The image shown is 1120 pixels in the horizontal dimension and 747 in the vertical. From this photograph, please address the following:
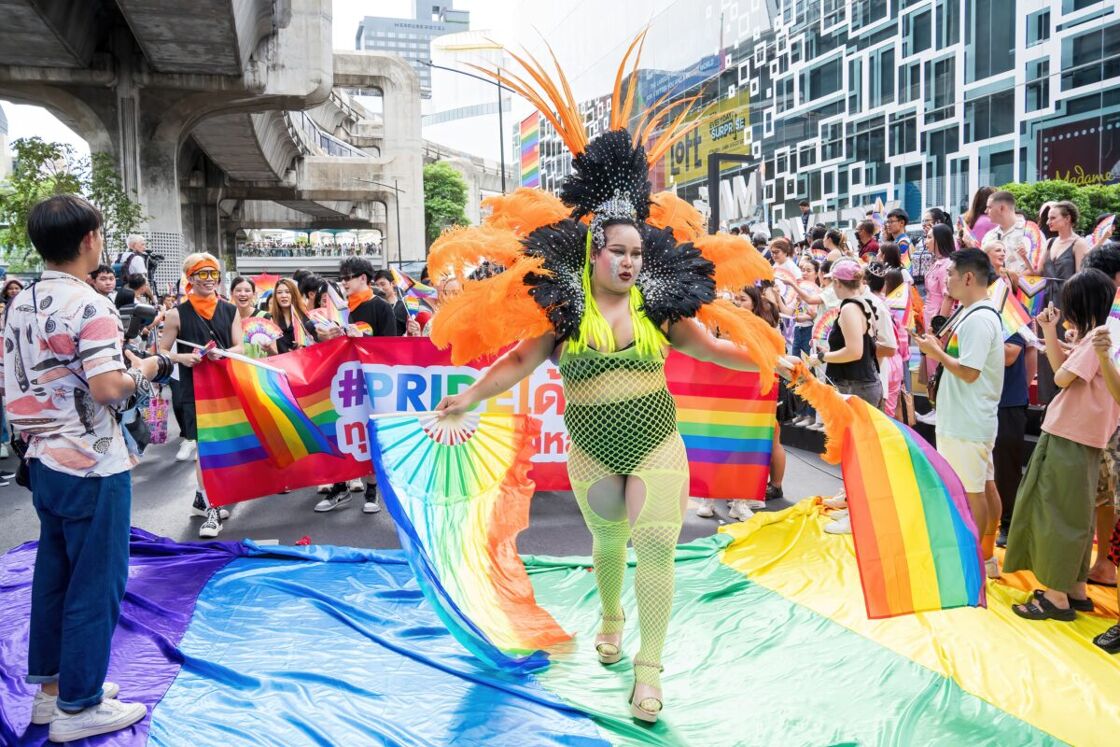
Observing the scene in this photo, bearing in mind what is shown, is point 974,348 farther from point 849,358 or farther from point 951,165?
point 951,165

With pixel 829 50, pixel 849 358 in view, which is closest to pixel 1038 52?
pixel 829 50

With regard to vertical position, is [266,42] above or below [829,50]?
below

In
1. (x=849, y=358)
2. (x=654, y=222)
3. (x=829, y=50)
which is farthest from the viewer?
(x=829, y=50)

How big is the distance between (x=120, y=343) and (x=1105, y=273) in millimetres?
4421

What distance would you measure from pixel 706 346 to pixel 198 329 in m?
4.21

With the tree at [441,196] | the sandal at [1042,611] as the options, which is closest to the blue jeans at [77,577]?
the sandal at [1042,611]

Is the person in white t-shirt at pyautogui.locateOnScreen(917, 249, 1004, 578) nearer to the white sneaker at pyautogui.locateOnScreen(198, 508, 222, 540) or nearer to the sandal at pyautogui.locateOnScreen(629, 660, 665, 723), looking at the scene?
the sandal at pyautogui.locateOnScreen(629, 660, 665, 723)

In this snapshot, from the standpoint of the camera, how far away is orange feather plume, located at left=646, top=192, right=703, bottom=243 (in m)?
3.94

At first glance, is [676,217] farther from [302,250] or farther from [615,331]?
[302,250]

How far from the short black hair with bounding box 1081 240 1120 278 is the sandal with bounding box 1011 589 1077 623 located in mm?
1626

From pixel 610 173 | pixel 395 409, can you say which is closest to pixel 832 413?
pixel 610 173

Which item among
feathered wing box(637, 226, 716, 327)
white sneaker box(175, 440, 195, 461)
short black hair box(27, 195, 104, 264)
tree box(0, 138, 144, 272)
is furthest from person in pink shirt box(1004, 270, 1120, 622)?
tree box(0, 138, 144, 272)

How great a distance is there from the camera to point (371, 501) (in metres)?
6.77

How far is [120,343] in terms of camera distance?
3.09 meters
